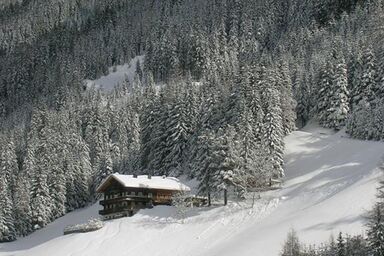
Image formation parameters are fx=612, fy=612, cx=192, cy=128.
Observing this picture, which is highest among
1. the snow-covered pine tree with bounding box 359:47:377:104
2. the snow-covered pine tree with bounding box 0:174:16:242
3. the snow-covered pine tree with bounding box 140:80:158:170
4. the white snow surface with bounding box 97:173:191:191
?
the snow-covered pine tree with bounding box 359:47:377:104

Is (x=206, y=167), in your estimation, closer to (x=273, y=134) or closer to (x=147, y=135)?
(x=273, y=134)

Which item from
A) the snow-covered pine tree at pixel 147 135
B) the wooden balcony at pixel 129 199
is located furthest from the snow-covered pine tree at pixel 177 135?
the wooden balcony at pixel 129 199

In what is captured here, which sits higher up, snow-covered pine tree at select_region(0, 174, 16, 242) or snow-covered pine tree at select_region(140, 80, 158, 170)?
snow-covered pine tree at select_region(140, 80, 158, 170)

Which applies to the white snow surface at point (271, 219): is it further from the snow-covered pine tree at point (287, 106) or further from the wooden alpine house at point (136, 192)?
the snow-covered pine tree at point (287, 106)

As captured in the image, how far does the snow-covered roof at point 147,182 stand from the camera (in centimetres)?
8212

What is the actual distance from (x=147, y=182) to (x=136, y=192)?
200 centimetres

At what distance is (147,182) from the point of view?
83188 mm

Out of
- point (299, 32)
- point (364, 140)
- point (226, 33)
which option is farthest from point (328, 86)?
point (226, 33)

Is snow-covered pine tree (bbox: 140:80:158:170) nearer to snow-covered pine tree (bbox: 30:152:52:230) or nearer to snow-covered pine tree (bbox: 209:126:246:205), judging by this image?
snow-covered pine tree (bbox: 30:152:52:230)

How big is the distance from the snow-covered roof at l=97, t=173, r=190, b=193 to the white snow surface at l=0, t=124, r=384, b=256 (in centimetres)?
419

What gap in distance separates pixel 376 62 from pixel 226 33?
9253 centimetres

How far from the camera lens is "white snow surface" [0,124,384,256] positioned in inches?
2272

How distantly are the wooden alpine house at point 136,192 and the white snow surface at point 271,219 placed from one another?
3.98 metres

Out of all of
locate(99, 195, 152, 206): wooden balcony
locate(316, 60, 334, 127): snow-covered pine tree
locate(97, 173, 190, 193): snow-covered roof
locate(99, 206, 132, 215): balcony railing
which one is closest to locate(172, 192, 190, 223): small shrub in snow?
locate(97, 173, 190, 193): snow-covered roof
